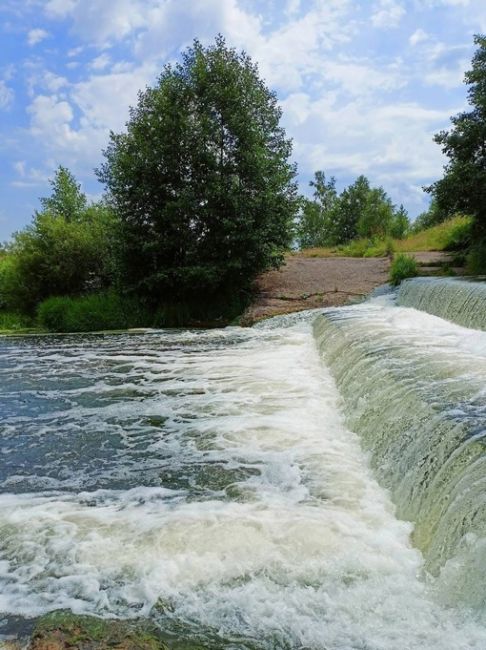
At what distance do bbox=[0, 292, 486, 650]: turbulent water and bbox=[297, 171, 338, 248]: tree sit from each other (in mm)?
32928

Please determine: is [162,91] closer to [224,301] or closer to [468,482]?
[224,301]

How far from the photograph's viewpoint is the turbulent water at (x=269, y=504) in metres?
2.38

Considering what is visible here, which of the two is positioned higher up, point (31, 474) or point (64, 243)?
point (64, 243)

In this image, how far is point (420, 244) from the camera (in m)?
20.2

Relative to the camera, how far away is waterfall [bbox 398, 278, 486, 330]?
8211 millimetres

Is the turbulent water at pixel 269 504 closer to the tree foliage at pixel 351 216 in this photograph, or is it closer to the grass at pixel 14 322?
the grass at pixel 14 322

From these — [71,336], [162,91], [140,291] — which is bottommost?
[71,336]

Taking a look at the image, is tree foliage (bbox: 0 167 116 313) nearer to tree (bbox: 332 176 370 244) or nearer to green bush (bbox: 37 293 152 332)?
green bush (bbox: 37 293 152 332)

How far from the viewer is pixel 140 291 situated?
14961 mm

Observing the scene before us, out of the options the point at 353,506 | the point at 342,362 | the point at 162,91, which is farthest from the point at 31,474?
the point at 162,91

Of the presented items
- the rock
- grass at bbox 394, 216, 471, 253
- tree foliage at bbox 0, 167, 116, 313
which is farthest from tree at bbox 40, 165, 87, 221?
the rock

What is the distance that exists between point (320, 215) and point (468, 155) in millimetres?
32475

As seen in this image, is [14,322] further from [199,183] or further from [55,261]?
[199,183]

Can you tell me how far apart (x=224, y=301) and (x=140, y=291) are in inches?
91.7
